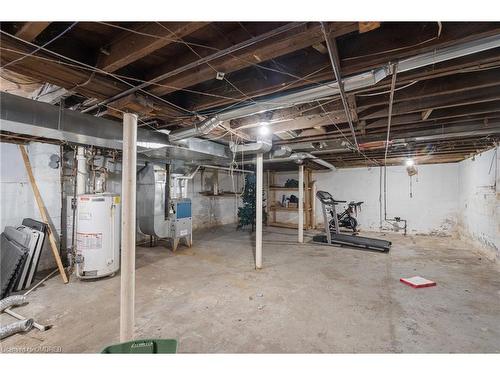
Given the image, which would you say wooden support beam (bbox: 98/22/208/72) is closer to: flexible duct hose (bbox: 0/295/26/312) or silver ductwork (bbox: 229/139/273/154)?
silver ductwork (bbox: 229/139/273/154)

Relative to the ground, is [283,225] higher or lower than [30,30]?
lower

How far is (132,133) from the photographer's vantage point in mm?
1883

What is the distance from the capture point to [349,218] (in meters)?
6.61

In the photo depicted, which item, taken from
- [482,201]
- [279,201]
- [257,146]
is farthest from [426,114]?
[279,201]

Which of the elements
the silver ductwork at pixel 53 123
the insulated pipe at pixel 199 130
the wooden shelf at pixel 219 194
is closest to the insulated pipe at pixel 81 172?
the silver ductwork at pixel 53 123

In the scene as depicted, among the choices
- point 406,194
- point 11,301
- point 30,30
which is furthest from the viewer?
point 406,194

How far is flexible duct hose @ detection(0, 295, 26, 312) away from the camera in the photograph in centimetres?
234

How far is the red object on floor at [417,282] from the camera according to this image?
2963 mm

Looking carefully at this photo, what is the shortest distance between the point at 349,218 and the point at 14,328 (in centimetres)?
671

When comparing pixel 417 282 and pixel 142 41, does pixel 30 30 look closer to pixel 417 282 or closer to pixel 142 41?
pixel 142 41

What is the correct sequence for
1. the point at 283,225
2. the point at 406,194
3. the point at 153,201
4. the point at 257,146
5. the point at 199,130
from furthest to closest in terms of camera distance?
the point at 283,225 < the point at 406,194 < the point at 153,201 < the point at 257,146 < the point at 199,130

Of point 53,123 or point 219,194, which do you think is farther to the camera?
point 219,194

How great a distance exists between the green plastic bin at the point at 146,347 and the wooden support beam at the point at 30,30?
171 cm
